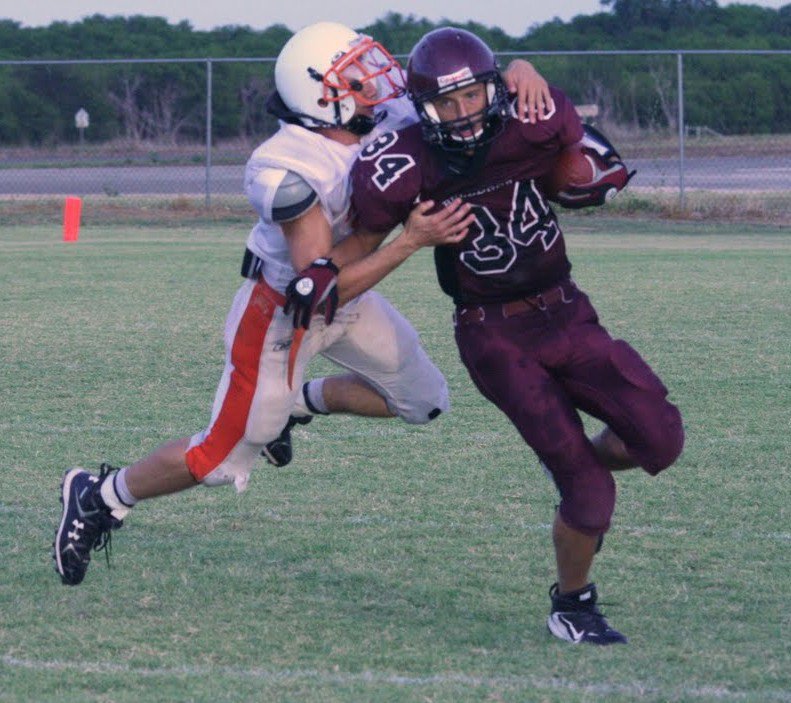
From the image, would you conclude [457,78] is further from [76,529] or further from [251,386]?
[76,529]

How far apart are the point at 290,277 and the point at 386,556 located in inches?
37.7

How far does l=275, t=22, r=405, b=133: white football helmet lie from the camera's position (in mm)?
4066

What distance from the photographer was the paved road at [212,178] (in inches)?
786

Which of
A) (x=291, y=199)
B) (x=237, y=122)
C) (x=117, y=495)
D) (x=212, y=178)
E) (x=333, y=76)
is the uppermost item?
(x=333, y=76)

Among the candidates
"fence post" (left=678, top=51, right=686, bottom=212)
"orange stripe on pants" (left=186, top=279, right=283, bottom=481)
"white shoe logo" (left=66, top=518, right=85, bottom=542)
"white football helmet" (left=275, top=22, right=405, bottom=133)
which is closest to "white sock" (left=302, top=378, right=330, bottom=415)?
"orange stripe on pants" (left=186, top=279, right=283, bottom=481)

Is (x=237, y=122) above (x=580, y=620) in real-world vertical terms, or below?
below

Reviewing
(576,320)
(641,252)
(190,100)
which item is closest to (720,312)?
(641,252)

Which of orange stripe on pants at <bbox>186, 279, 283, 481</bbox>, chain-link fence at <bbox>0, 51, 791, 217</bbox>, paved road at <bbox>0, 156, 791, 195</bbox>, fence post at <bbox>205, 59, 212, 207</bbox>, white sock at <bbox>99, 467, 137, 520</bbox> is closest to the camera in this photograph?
orange stripe on pants at <bbox>186, 279, 283, 481</bbox>

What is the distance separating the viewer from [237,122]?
23.0 m

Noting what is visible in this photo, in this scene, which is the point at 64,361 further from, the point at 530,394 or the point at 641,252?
the point at 641,252

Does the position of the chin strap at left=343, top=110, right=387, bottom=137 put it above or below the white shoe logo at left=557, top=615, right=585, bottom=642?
above

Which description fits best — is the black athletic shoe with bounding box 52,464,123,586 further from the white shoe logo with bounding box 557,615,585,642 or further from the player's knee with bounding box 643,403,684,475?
the player's knee with bounding box 643,403,684,475

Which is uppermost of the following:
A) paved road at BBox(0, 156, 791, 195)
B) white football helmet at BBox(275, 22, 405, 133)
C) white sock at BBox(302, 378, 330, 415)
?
white football helmet at BBox(275, 22, 405, 133)

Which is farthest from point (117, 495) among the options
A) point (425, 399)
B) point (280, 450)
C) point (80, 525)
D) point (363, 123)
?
point (363, 123)
